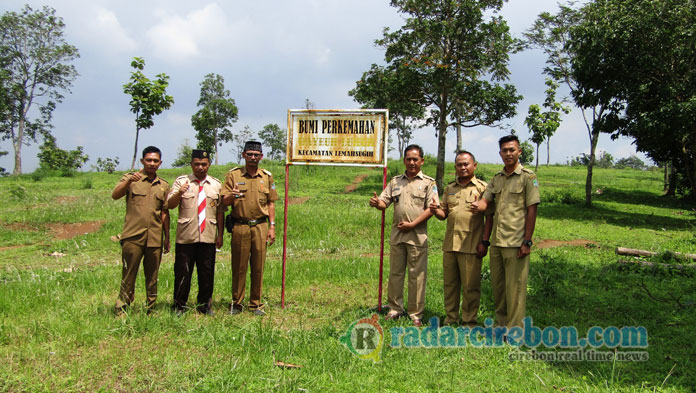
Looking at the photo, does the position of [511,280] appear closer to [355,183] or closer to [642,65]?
[642,65]

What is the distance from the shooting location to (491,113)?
20.8 meters

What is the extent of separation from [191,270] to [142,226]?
764 mm

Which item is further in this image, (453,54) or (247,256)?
(453,54)

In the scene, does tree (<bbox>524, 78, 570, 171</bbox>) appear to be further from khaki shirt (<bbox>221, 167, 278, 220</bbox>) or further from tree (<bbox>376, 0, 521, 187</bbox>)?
khaki shirt (<bbox>221, 167, 278, 220</bbox>)

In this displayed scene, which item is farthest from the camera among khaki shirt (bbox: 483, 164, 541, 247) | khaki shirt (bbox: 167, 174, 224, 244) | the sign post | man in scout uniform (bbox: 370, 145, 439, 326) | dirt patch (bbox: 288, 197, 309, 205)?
dirt patch (bbox: 288, 197, 309, 205)

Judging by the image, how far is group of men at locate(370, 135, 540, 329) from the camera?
175 inches

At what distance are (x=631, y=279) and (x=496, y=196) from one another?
438cm

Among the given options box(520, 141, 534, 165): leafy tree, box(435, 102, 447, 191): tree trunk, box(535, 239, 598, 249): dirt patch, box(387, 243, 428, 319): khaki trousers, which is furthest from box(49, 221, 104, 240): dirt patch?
box(520, 141, 534, 165): leafy tree

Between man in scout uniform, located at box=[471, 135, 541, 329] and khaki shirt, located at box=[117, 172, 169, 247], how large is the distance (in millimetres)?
3653

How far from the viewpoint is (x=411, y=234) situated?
16.7 ft

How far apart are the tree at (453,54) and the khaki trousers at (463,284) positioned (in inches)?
610

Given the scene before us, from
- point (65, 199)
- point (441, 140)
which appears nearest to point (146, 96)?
point (65, 199)

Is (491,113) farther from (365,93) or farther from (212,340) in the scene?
(212,340)

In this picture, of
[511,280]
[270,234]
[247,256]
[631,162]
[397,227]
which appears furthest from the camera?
[631,162]
